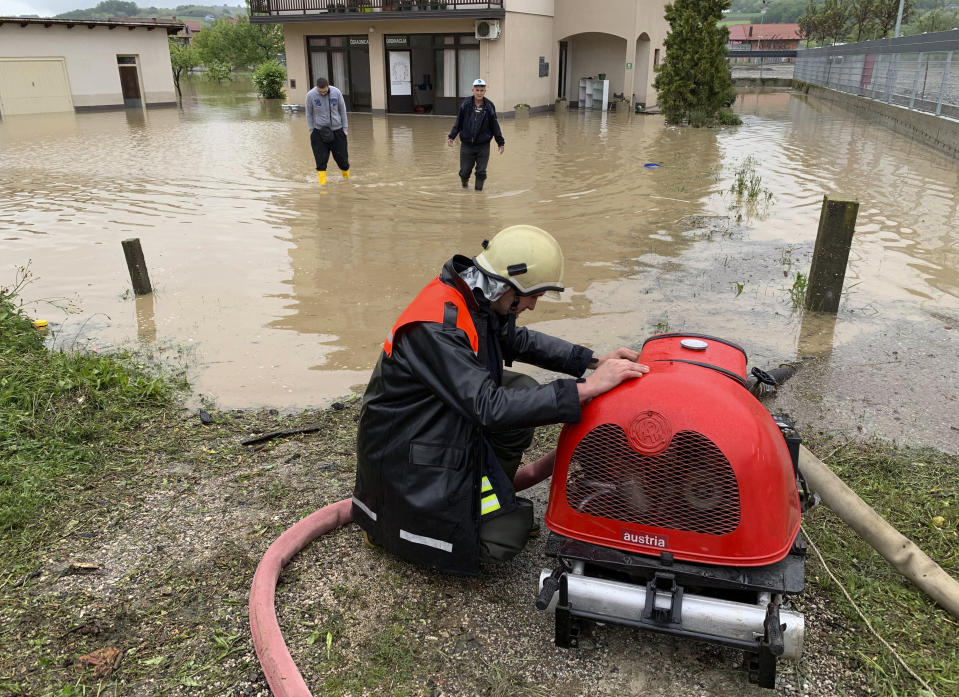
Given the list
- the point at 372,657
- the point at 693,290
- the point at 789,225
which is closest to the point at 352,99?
the point at 789,225

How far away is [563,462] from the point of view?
2734mm

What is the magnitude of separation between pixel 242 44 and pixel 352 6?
37.1 meters

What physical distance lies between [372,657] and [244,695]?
0.45 meters

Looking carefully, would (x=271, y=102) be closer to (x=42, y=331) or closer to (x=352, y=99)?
(x=352, y=99)

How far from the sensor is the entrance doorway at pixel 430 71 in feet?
87.4

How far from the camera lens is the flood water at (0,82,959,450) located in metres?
5.94

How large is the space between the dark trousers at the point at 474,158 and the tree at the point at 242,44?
172ft

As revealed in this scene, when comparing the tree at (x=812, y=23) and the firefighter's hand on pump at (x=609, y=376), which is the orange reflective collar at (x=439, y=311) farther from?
the tree at (x=812, y=23)

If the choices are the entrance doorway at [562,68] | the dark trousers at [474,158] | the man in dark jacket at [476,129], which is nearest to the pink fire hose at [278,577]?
the man in dark jacket at [476,129]

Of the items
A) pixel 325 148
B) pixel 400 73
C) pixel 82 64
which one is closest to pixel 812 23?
pixel 400 73

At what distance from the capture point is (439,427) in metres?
2.86

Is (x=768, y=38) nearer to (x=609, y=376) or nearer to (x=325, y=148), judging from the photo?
(x=325, y=148)

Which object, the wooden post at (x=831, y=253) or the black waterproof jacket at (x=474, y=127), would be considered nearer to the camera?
the wooden post at (x=831, y=253)

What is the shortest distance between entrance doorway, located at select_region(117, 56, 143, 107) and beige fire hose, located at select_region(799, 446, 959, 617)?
119 ft
